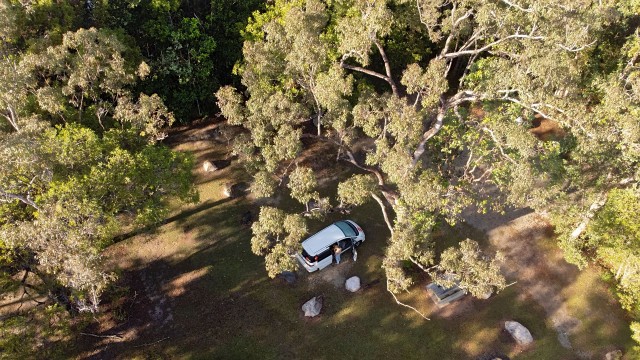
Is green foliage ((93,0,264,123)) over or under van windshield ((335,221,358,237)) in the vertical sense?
over

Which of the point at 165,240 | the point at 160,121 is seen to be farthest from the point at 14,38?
the point at 165,240

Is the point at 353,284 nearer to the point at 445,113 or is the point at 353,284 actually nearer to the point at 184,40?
the point at 445,113

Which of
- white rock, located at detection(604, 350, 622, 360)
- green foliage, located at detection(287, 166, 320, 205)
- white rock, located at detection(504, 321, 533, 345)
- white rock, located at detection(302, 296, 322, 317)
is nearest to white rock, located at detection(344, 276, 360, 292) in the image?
white rock, located at detection(302, 296, 322, 317)

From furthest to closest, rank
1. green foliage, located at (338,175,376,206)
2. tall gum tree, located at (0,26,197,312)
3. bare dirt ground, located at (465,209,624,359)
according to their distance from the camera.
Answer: bare dirt ground, located at (465,209,624,359) → green foliage, located at (338,175,376,206) → tall gum tree, located at (0,26,197,312)

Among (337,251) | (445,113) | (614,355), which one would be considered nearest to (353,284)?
(337,251)

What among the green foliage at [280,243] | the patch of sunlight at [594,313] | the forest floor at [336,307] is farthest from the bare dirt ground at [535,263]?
the green foliage at [280,243]

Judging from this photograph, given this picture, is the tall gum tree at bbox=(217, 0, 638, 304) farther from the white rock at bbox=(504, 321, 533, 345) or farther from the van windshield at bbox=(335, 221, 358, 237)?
the white rock at bbox=(504, 321, 533, 345)
